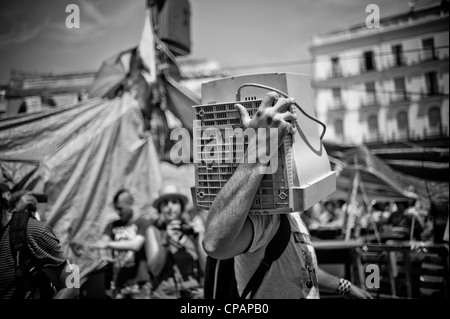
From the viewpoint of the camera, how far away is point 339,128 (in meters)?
21.9

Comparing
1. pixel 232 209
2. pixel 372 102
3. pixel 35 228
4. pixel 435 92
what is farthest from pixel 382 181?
pixel 372 102

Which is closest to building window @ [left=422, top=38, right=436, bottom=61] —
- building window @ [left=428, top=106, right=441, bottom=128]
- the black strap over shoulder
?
building window @ [left=428, top=106, right=441, bottom=128]

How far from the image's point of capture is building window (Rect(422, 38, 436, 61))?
3875 mm

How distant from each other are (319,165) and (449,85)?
3327 mm

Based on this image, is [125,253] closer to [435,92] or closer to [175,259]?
[175,259]

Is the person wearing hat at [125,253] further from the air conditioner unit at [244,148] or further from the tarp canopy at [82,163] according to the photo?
the air conditioner unit at [244,148]

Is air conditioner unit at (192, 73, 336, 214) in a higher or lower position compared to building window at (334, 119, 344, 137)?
lower

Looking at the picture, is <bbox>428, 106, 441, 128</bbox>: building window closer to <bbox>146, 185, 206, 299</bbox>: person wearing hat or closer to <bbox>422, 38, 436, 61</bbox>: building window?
<bbox>422, 38, 436, 61</bbox>: building window

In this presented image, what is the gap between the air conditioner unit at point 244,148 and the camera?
127 cm

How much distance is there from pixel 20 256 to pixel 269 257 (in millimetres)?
1525

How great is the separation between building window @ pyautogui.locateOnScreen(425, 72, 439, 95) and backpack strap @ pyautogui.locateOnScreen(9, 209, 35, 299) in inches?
185

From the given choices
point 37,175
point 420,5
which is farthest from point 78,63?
point 420,5

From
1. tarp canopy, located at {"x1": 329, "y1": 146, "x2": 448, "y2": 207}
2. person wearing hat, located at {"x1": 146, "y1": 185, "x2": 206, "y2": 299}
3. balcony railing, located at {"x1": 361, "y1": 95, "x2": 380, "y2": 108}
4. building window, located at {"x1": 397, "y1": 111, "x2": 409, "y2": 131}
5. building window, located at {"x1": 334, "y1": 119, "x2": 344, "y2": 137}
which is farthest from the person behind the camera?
building window, located at {"x1": 334, "y1": 119, "x2": 344, "y2": 137}

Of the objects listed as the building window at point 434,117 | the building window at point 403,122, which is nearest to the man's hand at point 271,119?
the building window at point 434,117
